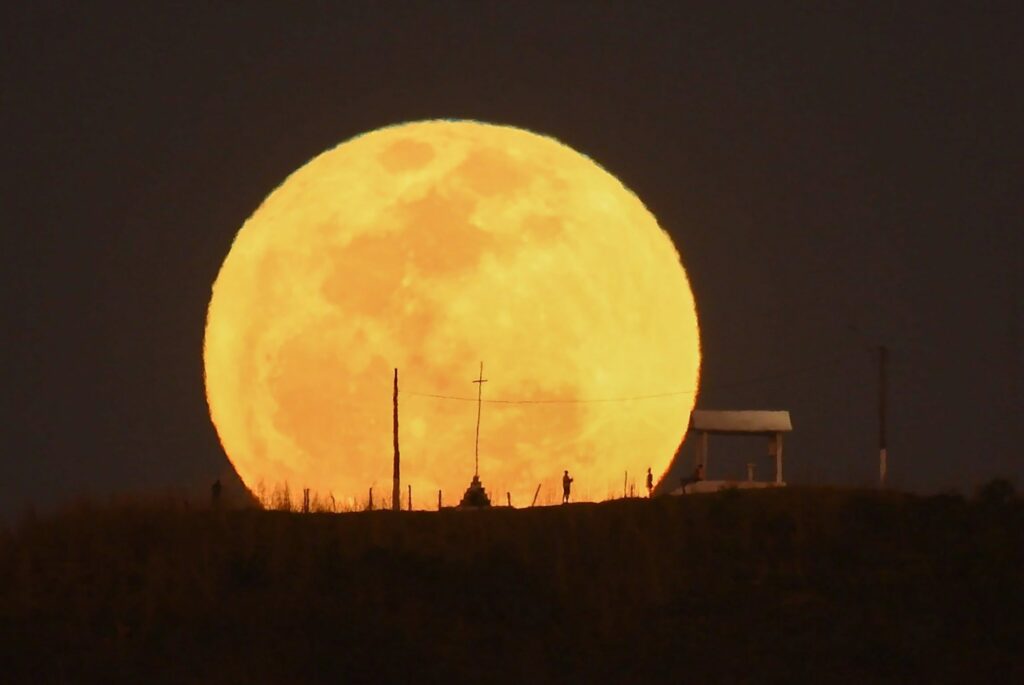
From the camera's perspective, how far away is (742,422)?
202 ft

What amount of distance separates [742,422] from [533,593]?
22.5 metres

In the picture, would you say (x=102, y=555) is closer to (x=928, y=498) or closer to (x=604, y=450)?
(x=928, y=498)

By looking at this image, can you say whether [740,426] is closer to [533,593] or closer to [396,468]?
[396,468]

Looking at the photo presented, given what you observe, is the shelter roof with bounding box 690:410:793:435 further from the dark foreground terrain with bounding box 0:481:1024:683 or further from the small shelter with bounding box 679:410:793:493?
the dark foreground terrain with bounding box 0:481:1024:683

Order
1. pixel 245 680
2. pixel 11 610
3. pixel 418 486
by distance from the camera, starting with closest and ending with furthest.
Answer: pixel 245 680 → pixel 11 610 → pixel 418 486

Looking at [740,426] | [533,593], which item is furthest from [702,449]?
[533,593]

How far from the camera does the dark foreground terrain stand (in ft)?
121

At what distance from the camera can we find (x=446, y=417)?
2438 inches

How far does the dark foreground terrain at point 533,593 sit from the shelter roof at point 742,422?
46.6 ft

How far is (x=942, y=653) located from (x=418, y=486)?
84.6ft

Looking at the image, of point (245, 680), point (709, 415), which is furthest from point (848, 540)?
point (709, 415)

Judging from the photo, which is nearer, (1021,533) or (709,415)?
(1021,533)

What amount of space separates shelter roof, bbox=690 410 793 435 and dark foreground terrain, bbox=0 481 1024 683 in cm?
1420

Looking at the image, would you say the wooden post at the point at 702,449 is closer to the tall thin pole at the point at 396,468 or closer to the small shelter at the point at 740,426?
the small shelter at the point at 740,426
